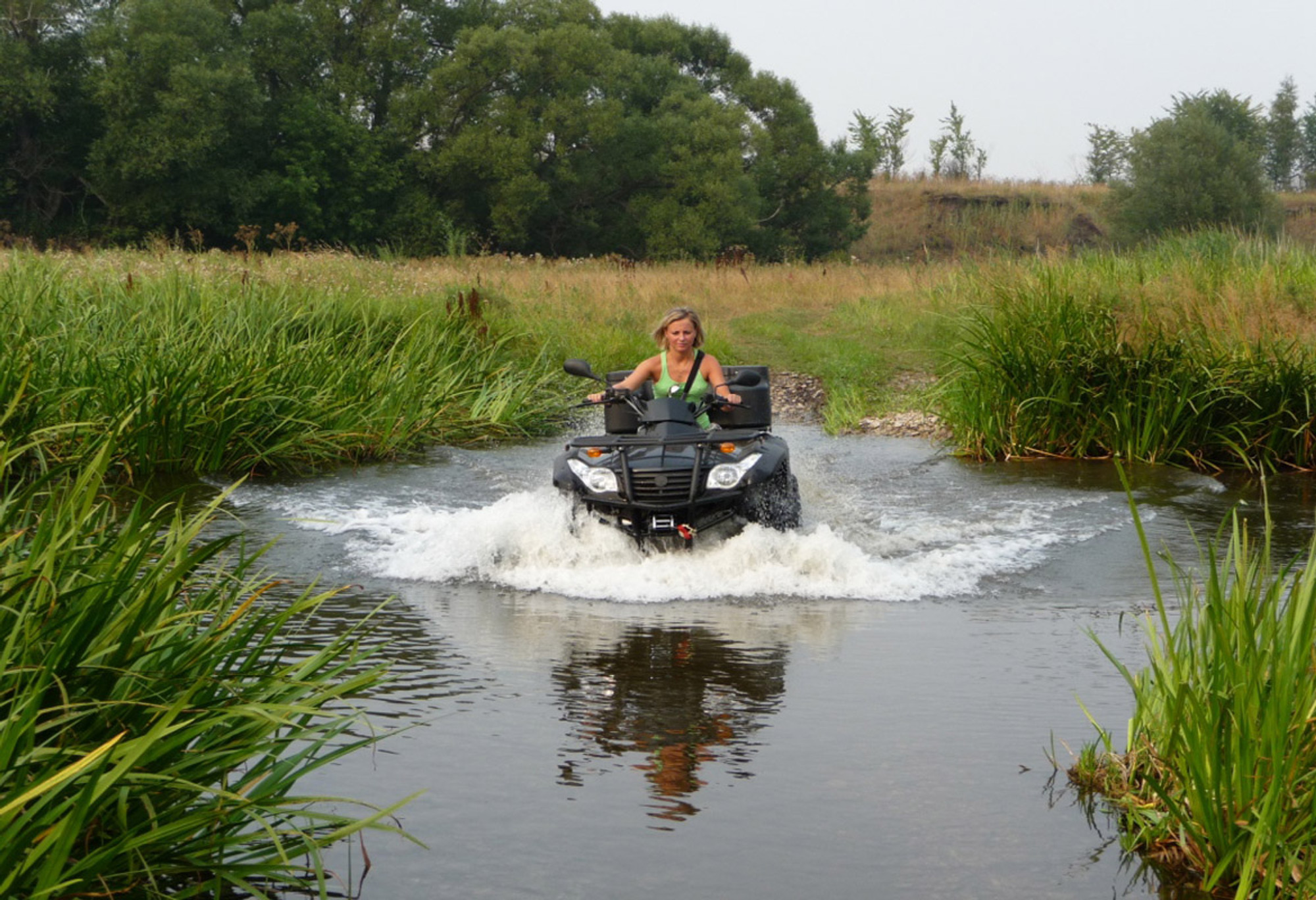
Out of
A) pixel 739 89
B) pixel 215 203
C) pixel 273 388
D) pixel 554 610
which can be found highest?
pixel 739 89

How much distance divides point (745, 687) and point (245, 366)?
7.44m

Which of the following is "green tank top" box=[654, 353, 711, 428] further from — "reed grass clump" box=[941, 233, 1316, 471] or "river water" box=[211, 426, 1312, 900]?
"reed grass clump" box=[941, 233, 1316, 471]

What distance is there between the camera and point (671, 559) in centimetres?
862

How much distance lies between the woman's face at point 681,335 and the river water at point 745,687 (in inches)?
55.5

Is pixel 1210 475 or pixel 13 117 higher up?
pixel 13 117

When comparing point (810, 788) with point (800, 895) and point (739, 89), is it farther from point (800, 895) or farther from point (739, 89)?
point (739, 89)

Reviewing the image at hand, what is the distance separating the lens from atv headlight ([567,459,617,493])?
857 centimetres

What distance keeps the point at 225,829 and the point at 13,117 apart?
47463mm

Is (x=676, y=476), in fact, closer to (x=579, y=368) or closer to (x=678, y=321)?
(x=579, y=368)

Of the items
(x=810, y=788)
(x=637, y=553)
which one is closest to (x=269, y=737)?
(x=810, y=788)

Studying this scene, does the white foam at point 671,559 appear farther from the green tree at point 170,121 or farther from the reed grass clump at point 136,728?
the green tree at point 170,121

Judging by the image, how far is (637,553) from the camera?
8703 mm

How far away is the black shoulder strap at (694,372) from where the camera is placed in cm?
992

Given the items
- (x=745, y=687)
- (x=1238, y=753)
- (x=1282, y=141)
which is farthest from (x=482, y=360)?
(x=1282, y=141)
